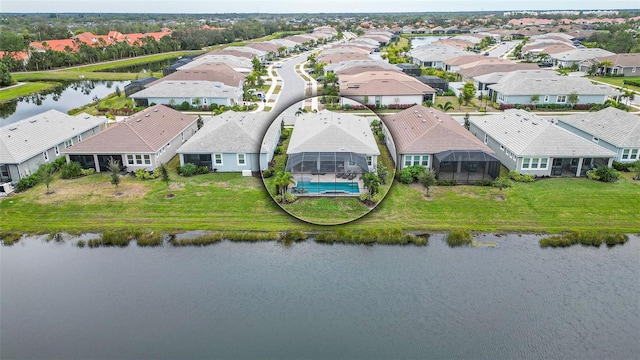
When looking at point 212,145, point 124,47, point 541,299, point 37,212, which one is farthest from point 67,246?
point 124,47

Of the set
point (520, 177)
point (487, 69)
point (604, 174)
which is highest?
point (487, 69)

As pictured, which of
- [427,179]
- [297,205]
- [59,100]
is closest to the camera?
[297,205]

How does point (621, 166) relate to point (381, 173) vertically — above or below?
below

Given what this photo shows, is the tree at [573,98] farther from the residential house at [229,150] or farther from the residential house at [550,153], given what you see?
the residential house at [229,150]

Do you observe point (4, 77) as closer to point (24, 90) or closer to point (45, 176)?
point (24, 90)

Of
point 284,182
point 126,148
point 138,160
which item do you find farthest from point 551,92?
point 126,148

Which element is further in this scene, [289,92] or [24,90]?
[24,90]

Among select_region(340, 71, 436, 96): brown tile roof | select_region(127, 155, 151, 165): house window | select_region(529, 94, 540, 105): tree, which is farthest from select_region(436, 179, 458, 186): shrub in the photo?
select_region(529, 94, 540, 105): tree
